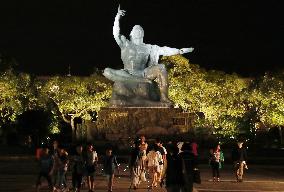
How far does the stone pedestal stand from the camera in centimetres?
3497

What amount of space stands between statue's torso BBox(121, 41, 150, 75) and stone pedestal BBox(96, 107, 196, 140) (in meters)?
2.60

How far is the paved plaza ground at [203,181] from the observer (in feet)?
56.6

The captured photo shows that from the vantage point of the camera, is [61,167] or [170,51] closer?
[61,167]

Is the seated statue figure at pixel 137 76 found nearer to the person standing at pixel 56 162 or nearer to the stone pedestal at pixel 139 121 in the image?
the stone pedestal at pixel 139 121

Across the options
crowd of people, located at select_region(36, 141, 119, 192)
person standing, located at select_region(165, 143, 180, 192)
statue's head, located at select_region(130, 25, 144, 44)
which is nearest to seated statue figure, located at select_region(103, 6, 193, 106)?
statue's head, located at select_region(130, 25, 144, 44)

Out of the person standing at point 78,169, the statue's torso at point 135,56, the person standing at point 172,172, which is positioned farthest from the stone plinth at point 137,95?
the person standing at point 172,172

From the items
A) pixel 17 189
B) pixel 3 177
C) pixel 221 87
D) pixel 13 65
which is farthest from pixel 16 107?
pixel 17 189

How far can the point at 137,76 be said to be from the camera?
1407 inches

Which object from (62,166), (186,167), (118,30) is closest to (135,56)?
(118,30)

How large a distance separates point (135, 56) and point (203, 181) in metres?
17.1

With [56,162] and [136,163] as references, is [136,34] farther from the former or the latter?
[56,162]

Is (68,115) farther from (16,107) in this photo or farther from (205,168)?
(205,168)

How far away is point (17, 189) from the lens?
54.7 ft

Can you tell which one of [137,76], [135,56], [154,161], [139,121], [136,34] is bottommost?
[154,161]
